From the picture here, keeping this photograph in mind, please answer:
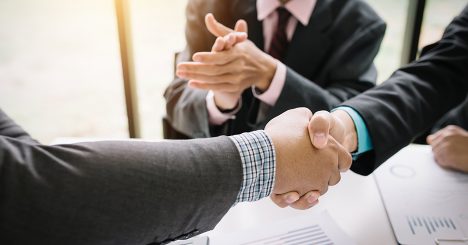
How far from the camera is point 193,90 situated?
4.33 ft

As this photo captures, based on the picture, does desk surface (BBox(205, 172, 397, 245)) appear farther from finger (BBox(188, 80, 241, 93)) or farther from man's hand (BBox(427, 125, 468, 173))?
finger (BBox(188, 80, 241, 93))

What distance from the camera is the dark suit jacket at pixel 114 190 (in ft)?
1.73

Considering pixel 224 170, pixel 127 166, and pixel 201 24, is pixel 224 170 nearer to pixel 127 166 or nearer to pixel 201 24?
pixel 127 166

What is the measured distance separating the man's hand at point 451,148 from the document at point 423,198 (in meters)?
0.02

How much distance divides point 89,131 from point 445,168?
6.93 feet

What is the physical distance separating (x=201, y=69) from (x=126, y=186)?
0.56m

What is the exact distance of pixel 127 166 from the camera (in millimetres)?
600

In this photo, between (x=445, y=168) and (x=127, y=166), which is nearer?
(x=127, y=166)

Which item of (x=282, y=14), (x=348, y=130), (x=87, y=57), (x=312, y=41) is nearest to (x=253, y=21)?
(x=282, y=14)

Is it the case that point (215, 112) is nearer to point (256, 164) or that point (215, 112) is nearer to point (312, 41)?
point (312, 41)

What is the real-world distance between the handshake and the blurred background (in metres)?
1.07

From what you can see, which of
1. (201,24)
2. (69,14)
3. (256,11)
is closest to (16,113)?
(69,14)

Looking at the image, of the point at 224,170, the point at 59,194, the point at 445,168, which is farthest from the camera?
the point at 445,168

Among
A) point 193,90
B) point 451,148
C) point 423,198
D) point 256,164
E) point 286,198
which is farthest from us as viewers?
point 193,90
